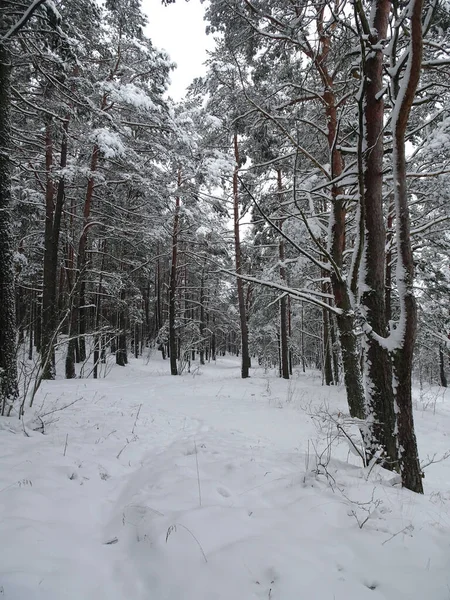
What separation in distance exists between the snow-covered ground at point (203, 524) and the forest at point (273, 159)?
0.34 meters

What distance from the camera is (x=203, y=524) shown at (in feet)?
7.17

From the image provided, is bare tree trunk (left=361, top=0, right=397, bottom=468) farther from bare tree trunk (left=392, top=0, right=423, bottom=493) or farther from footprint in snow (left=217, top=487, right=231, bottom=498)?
footprint in snow (left=217, top=487, right=231, bottom=498)

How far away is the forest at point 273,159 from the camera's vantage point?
2.86 m

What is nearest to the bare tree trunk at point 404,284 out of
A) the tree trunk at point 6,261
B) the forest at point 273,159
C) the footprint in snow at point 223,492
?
the forest at point 273,159

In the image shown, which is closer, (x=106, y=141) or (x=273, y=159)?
(x=273, y=159)

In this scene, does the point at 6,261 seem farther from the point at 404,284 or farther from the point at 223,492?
the point at 404,284

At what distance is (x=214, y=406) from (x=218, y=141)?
402 inches

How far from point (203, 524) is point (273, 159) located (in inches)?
221

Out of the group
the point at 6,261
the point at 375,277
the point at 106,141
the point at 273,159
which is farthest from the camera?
the point at 106,141

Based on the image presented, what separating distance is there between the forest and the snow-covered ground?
1.12 ft

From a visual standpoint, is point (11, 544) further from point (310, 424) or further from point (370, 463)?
point (310, 424)

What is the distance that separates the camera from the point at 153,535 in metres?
2.10

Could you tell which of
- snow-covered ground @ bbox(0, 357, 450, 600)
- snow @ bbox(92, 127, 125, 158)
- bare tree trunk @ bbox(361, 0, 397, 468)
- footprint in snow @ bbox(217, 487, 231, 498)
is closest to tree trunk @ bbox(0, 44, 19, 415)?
snow-covered ground @ bbox(0, 357, 450, 600)

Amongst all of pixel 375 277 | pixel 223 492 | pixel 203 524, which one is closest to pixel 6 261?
pixel 223 492
